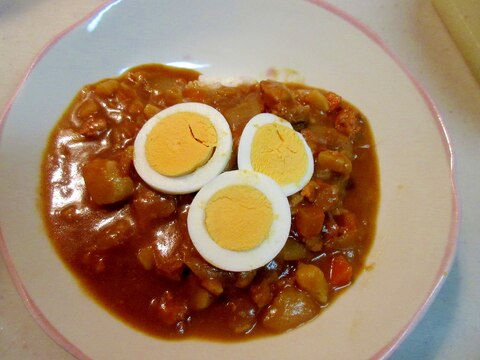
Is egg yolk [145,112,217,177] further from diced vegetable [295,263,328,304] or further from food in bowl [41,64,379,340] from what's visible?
diced vegetable [295,263,328,304]

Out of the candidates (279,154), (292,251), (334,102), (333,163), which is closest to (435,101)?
(334,102)

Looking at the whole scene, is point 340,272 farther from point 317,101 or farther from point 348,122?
point 317,101

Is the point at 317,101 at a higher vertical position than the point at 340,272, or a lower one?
higher

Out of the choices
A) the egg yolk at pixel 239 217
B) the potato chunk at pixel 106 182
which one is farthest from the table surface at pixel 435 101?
the egg yolk at pixel 239 217

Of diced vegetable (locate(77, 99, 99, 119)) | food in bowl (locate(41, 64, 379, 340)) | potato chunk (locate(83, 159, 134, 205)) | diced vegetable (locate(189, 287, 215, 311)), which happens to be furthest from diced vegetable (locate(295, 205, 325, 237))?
diced vegetable (locate(77, 99, 99, 119))

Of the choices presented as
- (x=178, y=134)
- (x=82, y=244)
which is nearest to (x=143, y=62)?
(x=178, y=134)

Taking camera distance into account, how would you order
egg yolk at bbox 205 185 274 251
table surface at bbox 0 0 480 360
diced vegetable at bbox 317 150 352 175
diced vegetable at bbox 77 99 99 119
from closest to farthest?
1. egg yolk at bbox 205 185 274 251
2. table surface at bbox 0 0 480 360
3. diced vegetable at bbox 317 150 352 175
4. diced vegetable at bbox 77 99 99 119
